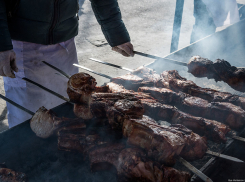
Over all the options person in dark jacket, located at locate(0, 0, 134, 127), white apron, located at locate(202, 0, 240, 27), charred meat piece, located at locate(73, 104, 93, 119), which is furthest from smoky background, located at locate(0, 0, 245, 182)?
white apron, located at locate(202, 0, 240, 27)

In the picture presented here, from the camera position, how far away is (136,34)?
966 cm

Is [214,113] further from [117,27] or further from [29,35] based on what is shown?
[29,35]

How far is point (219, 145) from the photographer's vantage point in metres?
2.20

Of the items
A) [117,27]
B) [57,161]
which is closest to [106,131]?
[57,161]

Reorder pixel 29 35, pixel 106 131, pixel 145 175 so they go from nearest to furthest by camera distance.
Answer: pixel 145 175 → pixel 106 131 → pixel 29 35

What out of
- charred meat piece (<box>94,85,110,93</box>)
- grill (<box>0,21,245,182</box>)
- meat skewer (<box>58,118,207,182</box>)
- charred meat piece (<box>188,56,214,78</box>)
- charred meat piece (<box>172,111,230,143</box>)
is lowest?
grill (<box>0,21,245,182</box>)

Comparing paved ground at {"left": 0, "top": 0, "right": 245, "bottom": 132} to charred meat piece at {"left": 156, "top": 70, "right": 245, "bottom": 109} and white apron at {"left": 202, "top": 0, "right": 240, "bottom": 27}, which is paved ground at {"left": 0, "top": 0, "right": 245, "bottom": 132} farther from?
charred meat piece at {"left": 156, "top": 70, "right": 245, "bottom": 109}

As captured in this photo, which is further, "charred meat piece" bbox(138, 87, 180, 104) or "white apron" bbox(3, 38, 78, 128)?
"white apron" bbox(3, 38, 78, 128)

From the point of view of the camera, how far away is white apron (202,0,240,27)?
743 centimetres

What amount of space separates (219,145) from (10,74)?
2517 millimetres

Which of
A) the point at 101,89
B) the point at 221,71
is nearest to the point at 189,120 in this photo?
the point at 221,71

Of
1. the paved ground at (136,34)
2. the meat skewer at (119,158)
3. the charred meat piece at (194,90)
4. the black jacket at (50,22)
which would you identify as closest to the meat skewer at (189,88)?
the charred meat piece at (194,90)

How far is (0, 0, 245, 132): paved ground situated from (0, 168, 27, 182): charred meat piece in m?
3.00

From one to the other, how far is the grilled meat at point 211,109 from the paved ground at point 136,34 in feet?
12.5
